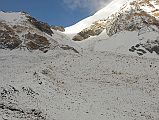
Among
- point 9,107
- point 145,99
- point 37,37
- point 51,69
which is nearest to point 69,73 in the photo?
point 51,69

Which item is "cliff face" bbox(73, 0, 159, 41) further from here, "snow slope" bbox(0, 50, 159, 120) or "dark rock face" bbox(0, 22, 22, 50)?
"snow slope" bbox(0, 50, 159, 120)

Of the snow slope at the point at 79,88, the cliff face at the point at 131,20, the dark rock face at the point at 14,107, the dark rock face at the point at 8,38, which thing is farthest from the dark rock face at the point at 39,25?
the dark rock face at the point at 14,107

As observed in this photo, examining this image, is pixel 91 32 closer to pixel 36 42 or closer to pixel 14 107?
pixel 36 42

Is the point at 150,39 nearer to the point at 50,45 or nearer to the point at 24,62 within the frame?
the point at 50,45

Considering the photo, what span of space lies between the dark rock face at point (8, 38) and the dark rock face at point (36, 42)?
1.74 meters

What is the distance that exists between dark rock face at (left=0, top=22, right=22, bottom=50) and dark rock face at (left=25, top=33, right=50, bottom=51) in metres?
1.74

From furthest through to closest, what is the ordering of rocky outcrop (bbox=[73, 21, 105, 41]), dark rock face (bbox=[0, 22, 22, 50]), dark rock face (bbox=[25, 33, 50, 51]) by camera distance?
1. rocky outcrop (bbox=[73, 21, 105, 41])
2. dark rock face (bbox=[25, 33, 50, 51])
3. dark rock face (bbox=[0, 22, 22, 50])

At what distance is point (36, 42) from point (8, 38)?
4.55 metres

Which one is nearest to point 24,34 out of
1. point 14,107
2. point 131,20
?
point 131,20

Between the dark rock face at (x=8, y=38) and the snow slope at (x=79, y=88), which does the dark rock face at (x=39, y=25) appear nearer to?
the dark rock face at (x=8, y=38)

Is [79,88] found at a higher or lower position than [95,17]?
lower

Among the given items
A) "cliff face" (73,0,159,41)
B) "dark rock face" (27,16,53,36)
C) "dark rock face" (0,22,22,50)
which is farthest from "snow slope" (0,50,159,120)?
"cliff face" (73,0,159,41)

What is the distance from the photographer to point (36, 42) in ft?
193

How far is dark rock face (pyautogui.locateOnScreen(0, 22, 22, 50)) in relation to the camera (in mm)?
55675
